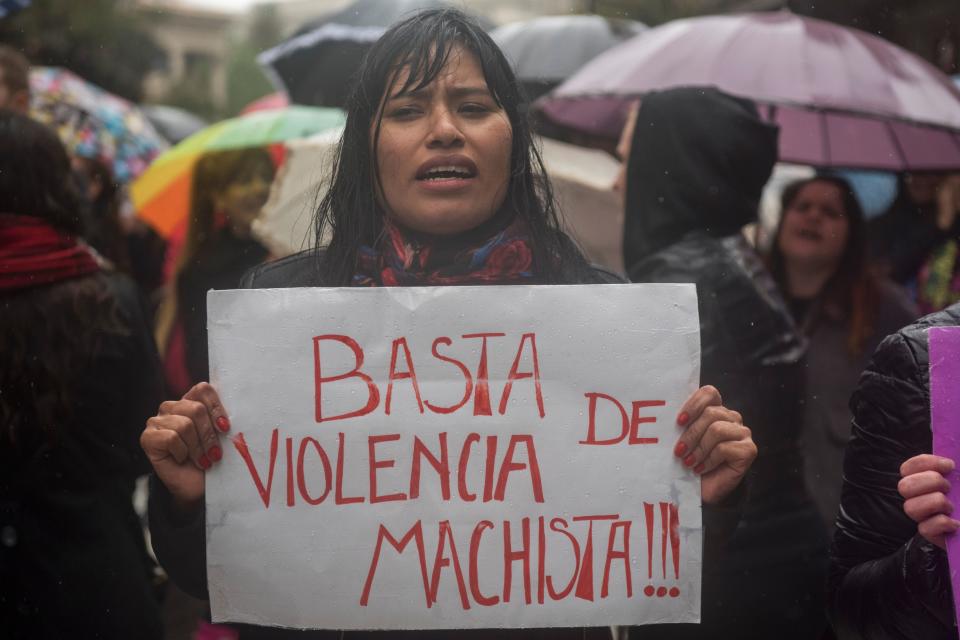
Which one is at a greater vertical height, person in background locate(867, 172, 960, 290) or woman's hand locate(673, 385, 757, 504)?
woman's hand locate(673, 385, 757, 504)

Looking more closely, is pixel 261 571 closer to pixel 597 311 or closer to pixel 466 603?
pixel 466 603

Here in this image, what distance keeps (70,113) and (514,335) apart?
4265mm

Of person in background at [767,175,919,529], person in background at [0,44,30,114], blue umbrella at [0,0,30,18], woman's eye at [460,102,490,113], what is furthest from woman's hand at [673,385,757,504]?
blue umbrella at [0,0,30,18]

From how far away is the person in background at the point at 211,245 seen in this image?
2.97m

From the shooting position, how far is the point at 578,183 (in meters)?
3.82

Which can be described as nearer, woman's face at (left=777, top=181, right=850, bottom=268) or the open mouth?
the open mouth

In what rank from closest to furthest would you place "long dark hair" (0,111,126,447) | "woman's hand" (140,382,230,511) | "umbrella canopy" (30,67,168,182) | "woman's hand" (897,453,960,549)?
"woman's hand" (897,453,960,549) < "woman's hand" (140,382,230,511) < "long dark hair" (0,111,126,447) < "umbrella canopy" (30,67,168,182)

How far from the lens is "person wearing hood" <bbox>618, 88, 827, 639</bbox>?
2.17 metres

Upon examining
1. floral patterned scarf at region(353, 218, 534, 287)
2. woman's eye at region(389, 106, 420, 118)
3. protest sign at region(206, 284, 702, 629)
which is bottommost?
protest sign at region(206, 284, 702, 629)

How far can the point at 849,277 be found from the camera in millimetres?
3564

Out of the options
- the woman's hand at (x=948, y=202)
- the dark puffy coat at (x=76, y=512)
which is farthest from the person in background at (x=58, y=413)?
the woman's hand at (x=948, y=202)

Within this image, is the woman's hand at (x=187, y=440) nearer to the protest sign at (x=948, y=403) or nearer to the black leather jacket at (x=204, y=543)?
the black leather jacket at (x=204, y=543)

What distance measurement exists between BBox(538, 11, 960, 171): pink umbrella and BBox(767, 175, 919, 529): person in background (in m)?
0.20

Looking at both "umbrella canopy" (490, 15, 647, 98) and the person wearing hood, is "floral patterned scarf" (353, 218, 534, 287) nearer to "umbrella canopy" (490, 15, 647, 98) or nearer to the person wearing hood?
the person wearing hood
